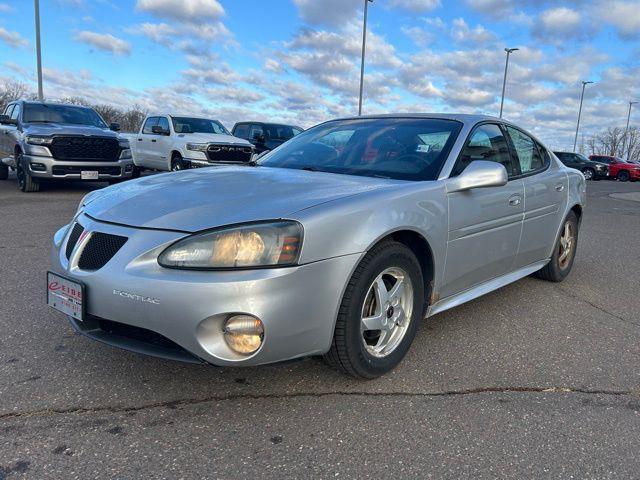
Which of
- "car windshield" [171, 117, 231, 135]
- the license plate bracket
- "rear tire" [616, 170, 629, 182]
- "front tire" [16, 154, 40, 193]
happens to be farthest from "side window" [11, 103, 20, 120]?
"rear tire" [616, 170, 629, 182]

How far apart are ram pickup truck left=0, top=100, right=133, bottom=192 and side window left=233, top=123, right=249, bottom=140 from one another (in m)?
4.92

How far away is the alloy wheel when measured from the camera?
276cm

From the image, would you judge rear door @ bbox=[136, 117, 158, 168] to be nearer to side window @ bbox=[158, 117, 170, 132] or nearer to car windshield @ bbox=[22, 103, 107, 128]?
side window @ bbox=[158, 117, 170, 132]

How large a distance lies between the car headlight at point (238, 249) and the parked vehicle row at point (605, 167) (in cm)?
3521

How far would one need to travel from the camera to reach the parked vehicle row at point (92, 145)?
10.2 m

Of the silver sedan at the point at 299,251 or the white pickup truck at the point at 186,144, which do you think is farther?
the white pickup truck at the point at 186,144

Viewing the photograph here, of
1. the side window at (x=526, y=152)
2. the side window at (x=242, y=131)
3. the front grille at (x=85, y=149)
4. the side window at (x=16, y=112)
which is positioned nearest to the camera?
the side window at (x=526, y=152)

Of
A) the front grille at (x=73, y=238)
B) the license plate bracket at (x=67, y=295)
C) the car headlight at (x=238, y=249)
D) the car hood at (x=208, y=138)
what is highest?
the car hood at (x=208, y=138)

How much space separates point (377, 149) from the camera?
3.65 metres

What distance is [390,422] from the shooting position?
244cm

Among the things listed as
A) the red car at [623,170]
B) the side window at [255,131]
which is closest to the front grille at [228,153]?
the side window at [255,131]

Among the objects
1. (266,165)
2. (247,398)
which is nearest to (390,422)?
(247,398)

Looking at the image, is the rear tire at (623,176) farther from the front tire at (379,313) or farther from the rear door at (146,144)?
the front tire at (379,313)

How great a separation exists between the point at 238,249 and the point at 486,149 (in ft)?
7.37
